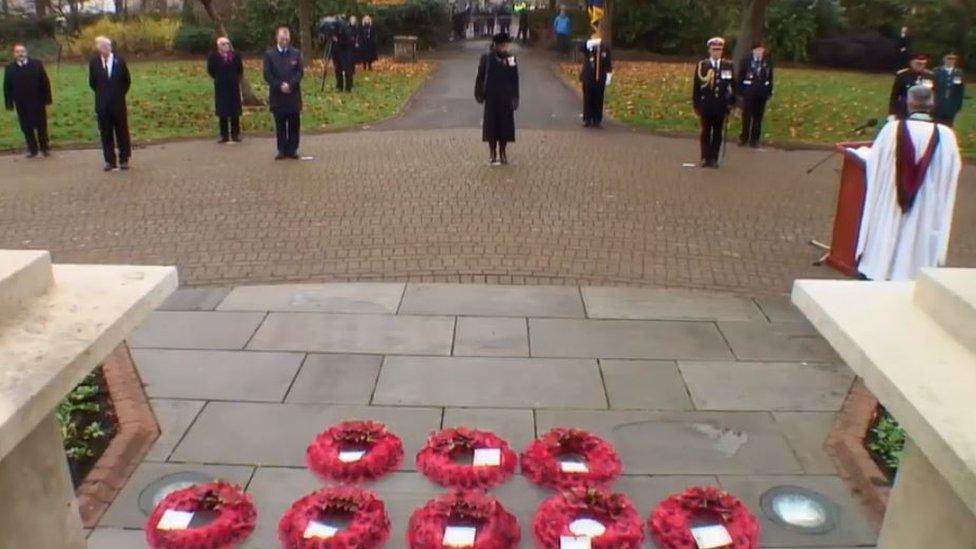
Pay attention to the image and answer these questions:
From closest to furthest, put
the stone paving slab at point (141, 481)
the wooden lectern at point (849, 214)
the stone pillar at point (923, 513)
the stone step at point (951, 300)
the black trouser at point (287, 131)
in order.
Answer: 1. the stone step at point (951, 300)
2. the stone pillar at point (923, 513)
3. the stone paving slab at point (141, 481)
4. the wooden lectern at point (849, 214)
5. the black trouser at point (287, 131)

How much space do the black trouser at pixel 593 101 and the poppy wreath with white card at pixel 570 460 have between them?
471 inches

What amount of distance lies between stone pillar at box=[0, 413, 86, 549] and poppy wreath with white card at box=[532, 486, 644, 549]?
1.89 m

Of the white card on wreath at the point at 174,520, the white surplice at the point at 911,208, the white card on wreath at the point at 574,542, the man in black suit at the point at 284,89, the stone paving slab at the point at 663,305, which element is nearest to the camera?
the white card on wreath at the point at 574,542

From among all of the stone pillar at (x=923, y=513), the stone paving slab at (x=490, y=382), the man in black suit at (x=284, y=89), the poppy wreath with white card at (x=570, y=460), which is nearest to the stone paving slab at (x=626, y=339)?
the stone paving slab at (x=490, y=382)

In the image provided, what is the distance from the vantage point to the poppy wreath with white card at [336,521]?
376 cm

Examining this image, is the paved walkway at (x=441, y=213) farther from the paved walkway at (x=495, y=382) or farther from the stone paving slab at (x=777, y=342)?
the stone paving slab at (x=777, y=342)

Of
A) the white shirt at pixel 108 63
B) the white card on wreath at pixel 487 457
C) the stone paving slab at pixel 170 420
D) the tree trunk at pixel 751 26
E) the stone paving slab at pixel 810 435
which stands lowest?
the stone paving slab at pixel 170 420

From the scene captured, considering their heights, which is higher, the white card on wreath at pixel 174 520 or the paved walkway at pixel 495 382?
the white card on wreath at pixel 174 520

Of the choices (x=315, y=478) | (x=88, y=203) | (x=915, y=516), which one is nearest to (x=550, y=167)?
(x=88, y=203)

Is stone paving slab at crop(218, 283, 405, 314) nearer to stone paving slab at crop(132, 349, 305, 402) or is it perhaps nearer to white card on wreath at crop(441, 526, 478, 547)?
stone paving slab at crop(132, 349, 305, 402)

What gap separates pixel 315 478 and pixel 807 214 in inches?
294

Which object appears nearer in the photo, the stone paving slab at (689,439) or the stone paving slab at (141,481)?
the stone paving slab at (141,481)

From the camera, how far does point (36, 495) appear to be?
2.96m

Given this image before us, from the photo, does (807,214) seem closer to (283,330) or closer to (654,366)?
(654,366)
